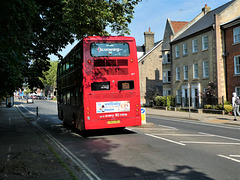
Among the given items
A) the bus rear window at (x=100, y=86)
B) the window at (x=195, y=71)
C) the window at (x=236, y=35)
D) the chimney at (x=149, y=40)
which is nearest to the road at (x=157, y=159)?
the bus rear window at (x=100, y=86)

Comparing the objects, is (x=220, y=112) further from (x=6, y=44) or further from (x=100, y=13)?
(x=6, y=44)

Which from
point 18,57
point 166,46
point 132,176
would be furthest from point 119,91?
point 166,46

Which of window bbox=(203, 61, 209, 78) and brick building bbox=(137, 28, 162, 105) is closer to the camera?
window bbox=(203, 61, 209, 78)

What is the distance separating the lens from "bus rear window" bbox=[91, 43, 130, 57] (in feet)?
38.3

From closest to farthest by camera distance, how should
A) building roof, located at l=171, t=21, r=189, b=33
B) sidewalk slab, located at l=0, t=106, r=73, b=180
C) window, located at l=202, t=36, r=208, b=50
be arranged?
sidewalk slab, located at l=0, t=106, r=73, b=180 → window, located at l=202, t=36, r=208, b=50 → building roof, located at l=171, t=21, r=189, b=33

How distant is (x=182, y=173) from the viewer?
5.95 metres

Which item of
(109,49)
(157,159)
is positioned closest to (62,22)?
(109,49)

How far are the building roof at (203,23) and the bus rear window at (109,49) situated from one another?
19634mm

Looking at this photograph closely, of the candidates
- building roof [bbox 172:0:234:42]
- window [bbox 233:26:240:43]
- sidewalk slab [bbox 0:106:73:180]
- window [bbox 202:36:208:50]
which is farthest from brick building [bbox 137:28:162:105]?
sidewalk slab [bbox 0:106:73:180]

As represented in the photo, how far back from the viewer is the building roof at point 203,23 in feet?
99.1

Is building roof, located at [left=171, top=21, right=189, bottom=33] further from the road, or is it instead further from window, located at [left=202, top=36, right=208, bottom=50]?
the road

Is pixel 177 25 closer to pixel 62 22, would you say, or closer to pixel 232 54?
pixel 232 54

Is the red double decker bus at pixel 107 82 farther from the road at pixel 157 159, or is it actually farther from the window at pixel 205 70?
the window at pixel 205 70

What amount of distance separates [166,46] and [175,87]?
29.3 feet
